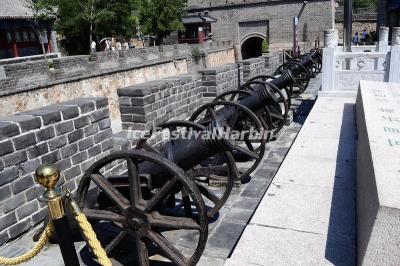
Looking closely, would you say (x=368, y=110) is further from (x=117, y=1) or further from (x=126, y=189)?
(x=117, y=1)

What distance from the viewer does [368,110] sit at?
446 centimetres

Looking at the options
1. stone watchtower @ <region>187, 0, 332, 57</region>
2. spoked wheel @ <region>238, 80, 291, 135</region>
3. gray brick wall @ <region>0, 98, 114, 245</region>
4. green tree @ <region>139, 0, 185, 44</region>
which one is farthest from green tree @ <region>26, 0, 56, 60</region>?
gray brick wall @ <region>0, 98, 114, 245</region>

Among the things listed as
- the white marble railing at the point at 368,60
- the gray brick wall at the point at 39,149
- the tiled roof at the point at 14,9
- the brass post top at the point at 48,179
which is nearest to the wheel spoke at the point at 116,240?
the brass post top at the point at 48,179

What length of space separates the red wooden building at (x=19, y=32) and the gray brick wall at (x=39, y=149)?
2061cm

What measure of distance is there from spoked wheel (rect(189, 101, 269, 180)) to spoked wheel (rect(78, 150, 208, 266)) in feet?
6.06

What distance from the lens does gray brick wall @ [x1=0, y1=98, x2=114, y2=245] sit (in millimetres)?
3368

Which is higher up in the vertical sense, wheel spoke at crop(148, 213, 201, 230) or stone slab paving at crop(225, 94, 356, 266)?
wheel spoke at crop(148, 213, 201, 230)

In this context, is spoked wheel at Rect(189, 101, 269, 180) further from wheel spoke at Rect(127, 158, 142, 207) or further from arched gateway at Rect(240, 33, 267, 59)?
arched gateway at Rect(240, 33, 267, 59)

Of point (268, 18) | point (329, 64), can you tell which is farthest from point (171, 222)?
point (268, 18)

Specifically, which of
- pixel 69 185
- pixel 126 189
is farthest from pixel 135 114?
pixel 126 189

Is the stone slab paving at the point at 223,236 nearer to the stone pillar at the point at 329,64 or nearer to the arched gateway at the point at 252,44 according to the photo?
the stone pillar at the point at 329,64

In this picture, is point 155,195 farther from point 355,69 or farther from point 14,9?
point 14,9

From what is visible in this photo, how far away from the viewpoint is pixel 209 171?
421 centimetres

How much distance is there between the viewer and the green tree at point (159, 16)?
27.8m
